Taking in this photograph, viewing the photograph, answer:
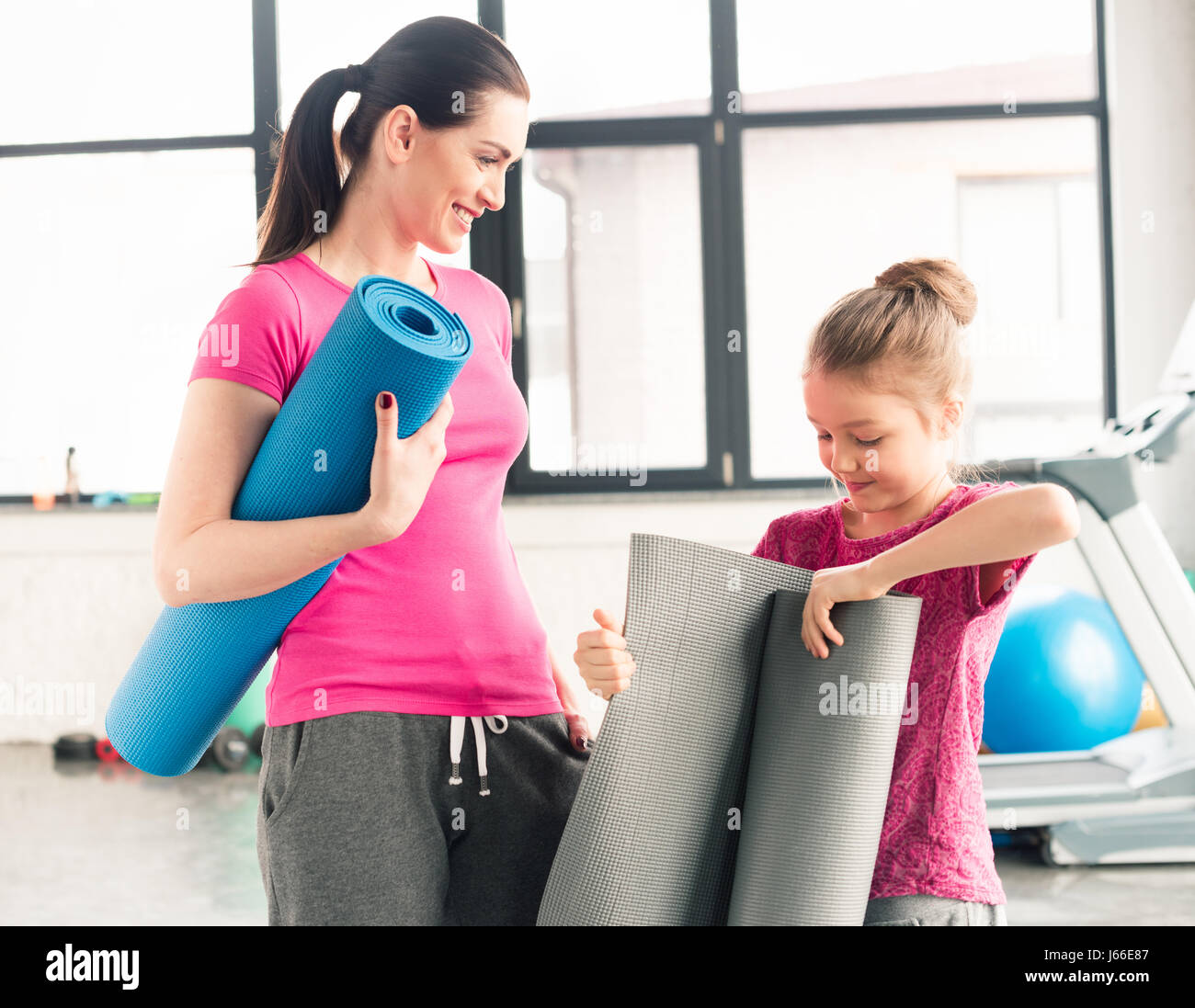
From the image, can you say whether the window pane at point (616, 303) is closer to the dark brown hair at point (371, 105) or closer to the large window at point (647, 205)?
the large window at point (647, 205)

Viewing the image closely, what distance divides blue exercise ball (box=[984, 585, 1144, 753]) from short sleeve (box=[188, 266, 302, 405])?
2.62m

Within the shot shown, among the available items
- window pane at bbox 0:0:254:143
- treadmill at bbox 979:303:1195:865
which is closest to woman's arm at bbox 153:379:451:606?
treadmill at bbox 979:303:1195:865

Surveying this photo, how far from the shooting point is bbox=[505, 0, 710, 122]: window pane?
4.29 metres

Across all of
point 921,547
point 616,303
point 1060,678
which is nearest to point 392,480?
point 921,547

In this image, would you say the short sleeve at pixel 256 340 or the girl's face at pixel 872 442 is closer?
the short sleeve at pixel 256 340

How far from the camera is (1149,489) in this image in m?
4.28

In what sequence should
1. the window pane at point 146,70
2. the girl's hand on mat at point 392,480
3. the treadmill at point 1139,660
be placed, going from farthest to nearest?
the window pane at point 146,70, the treadmill at point 1139,660, the girl's hand on mat at point 392,480

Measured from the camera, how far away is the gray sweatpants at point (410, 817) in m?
0.91

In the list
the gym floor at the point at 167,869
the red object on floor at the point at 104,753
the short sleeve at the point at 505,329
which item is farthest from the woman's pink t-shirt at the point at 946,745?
the red object on floor at the point at 104,753

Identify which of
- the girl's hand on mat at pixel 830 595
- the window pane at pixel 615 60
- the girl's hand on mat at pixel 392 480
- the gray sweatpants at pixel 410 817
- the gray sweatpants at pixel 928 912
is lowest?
the gray sweatpants at pixel 928 912

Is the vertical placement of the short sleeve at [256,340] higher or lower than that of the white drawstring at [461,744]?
higher

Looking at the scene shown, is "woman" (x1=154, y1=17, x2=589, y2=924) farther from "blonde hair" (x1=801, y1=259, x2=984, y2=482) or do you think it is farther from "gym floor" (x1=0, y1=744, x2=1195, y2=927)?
"gym floor" (x1=0, y1=744, x2=1195, y2=927)

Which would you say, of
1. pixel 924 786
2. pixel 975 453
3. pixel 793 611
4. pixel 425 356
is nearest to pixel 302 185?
pixel 425 356
